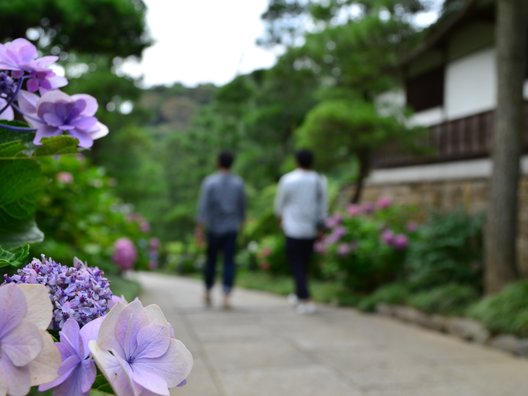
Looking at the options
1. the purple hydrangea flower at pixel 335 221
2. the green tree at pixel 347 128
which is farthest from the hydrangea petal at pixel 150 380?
the green tree at pixel 347 128

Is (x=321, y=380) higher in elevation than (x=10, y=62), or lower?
lower

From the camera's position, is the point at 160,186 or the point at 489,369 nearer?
the point at 489,369

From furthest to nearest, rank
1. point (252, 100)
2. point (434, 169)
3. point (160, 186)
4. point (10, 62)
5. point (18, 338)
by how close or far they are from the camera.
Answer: point (160, 186), point (252, 100), point (434, 169), point (10, 62), point (18, 338)

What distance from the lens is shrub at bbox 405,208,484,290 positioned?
19.4 ft

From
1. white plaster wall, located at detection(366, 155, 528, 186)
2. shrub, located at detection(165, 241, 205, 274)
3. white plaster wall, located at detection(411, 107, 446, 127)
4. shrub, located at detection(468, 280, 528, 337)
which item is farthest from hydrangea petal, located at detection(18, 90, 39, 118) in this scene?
shrub, located at detection(165, 241, 205, 274)

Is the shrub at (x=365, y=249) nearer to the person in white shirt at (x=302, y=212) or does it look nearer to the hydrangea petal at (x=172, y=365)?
the person in white shirt at (x=302, y=212)

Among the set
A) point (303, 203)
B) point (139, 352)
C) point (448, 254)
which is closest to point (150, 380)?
point (139, 352)

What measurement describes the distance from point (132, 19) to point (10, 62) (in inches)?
284

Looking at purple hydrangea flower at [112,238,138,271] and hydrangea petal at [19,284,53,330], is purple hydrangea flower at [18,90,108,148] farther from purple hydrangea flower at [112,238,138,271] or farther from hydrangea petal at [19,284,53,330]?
purple hydrangea flower at [112,238,138,271]

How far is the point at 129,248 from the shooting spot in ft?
Result: 17.9

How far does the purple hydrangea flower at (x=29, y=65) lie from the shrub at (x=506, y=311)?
4044 millimetres

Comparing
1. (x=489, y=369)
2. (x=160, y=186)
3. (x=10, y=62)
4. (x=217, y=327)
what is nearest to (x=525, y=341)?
(x=489, y=369)

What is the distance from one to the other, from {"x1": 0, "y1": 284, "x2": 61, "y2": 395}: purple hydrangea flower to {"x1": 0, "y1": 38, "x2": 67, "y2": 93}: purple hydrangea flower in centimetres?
37

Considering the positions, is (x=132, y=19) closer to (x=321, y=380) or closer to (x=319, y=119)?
(x=319, y=119)
